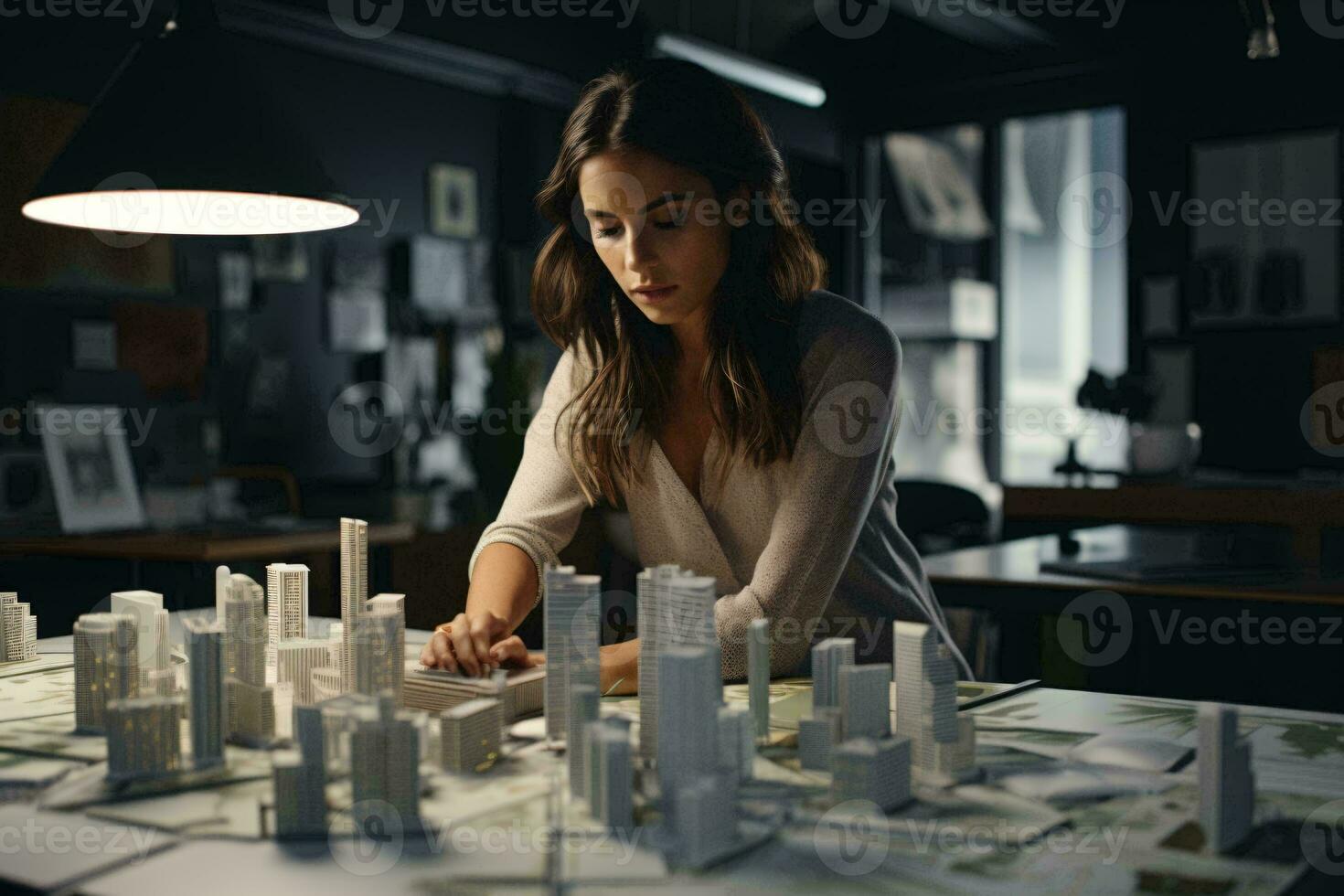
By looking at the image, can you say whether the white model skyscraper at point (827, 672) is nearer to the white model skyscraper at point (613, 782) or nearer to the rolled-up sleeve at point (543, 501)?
the white model skyscraper at point (613, 782)

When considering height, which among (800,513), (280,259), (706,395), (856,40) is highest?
(856,40)

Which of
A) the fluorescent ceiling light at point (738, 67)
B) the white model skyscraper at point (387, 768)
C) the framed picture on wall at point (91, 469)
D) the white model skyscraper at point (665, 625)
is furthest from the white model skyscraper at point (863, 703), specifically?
the fluorescent ceiling light at point (738, 67)

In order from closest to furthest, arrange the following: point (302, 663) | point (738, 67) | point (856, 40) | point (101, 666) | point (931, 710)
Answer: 1. point (931, 710)
2. point (101, 666)
3. point (302, 663)
4. point (738, 67)
5. point (856, 40)

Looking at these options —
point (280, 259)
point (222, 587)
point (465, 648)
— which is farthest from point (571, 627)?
point (280, 259)

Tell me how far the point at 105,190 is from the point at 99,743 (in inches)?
27.1

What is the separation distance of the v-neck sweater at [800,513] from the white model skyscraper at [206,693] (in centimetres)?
61

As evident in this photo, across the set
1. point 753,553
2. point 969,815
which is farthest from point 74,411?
point 969,815

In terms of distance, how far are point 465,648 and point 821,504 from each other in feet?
1.55

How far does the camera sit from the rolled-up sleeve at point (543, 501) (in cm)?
175

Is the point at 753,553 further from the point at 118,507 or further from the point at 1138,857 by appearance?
the point at 118,507

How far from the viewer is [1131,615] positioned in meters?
2.43

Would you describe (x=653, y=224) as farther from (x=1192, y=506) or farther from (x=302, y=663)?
(x=1192, y=506)

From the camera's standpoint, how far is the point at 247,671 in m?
1.17

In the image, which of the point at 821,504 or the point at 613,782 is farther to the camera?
the point at 821,504
